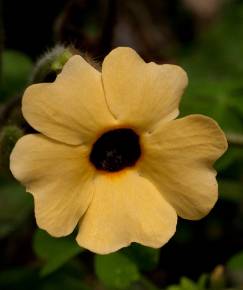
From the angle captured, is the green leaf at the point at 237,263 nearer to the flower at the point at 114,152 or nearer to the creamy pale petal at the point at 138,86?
the flower at the point at 114,152

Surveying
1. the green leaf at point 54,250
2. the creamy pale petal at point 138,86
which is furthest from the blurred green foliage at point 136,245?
the creamy pale petal at point 138,86

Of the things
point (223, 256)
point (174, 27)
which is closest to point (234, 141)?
point (223, 256)

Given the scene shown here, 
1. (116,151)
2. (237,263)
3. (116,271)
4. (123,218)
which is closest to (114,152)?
(116,151)

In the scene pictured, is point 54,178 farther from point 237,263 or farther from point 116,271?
point 237,263

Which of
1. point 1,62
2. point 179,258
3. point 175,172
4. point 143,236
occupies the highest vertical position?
point 175,172

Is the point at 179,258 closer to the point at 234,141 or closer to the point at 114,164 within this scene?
the point at 234,141

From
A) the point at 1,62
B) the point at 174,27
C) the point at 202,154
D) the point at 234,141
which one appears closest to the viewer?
the point at 202,154
